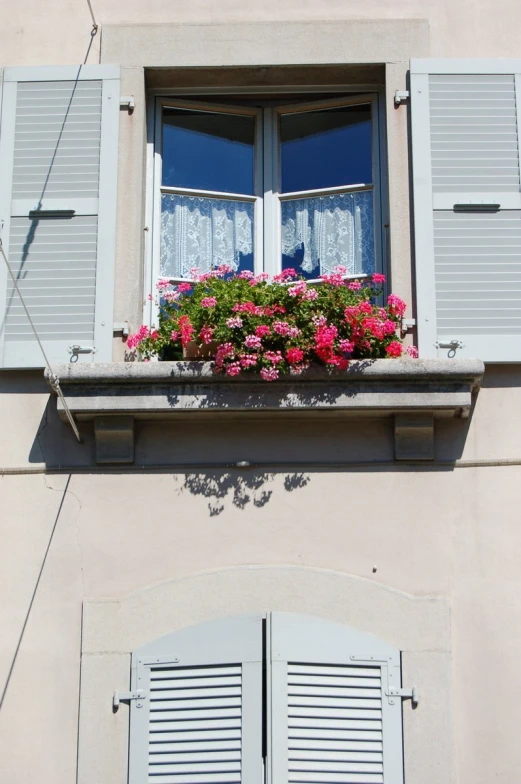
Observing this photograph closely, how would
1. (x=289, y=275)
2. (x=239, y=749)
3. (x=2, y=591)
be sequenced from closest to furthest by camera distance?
(x=239, y=749) < (x=2, y=591) < (x=289, y=275)

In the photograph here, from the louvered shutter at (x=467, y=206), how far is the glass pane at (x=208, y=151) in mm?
991

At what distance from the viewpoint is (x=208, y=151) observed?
7.25m

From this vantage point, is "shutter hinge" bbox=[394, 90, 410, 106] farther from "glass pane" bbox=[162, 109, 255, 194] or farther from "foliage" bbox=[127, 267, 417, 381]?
"foliage" bbox=[127, 267, 417, 381]

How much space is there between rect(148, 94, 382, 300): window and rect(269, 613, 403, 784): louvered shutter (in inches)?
77.3

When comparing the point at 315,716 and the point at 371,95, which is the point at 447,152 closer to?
the point at 371,95

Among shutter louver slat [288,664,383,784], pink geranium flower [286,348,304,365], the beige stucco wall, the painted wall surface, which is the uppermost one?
the beige stucco wall

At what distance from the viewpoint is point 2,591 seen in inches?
237

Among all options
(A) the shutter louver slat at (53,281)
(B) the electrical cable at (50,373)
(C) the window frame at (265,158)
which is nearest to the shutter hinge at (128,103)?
(C) the window frame at (265,158)

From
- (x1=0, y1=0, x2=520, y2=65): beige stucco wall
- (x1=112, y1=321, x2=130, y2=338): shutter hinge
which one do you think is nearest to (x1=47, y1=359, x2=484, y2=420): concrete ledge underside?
(x1=112, y1=321, x2=130, y2=338): shutter hinge

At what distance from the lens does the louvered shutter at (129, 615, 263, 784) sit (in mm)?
5641

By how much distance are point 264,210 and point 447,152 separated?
0.99 metres

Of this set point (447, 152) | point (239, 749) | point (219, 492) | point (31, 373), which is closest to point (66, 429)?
point (31, 373)

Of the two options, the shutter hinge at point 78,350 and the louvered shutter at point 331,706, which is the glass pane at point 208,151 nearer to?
the shutter hinge at point 78,350

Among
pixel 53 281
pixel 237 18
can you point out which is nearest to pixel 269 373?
pixel 53 281
